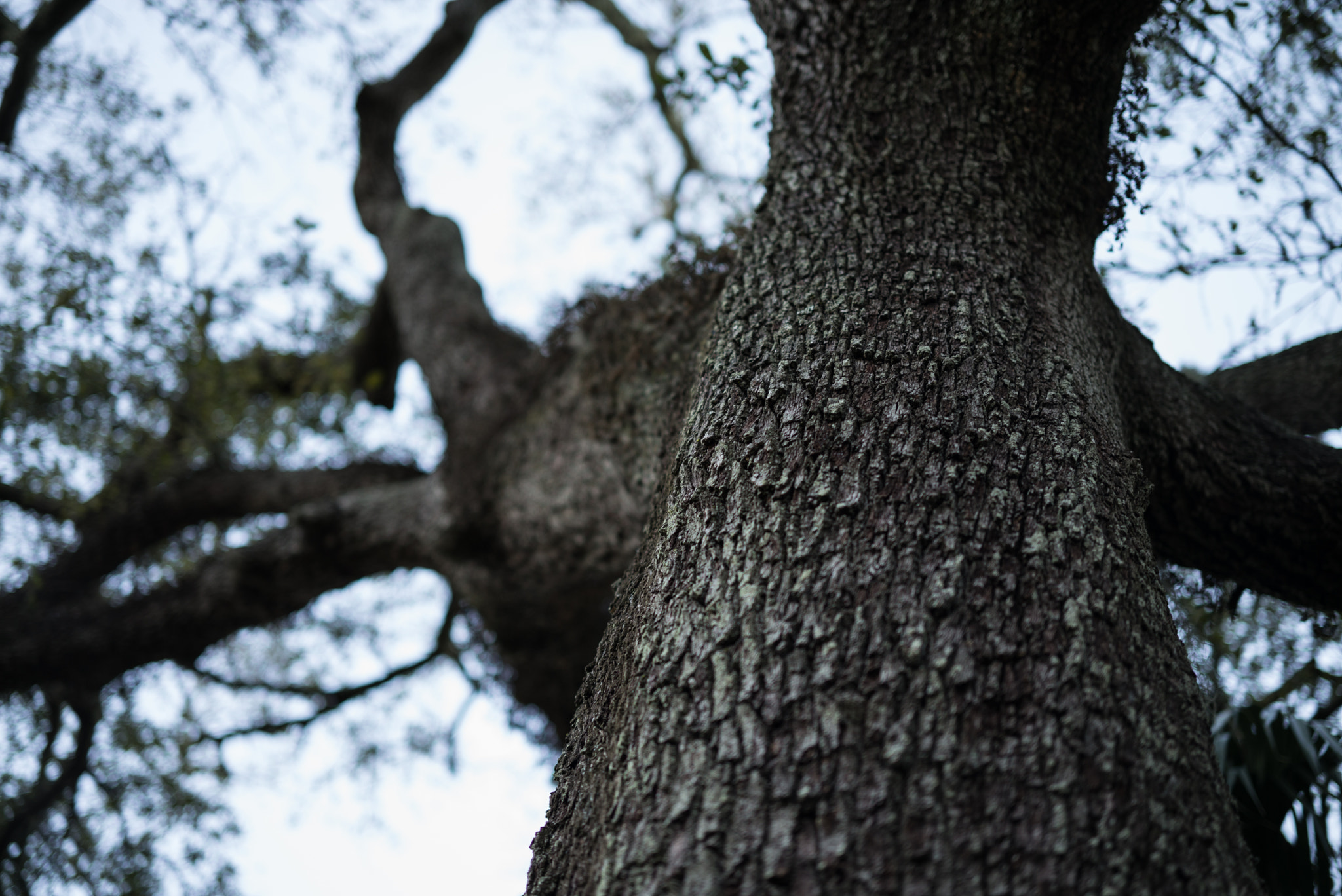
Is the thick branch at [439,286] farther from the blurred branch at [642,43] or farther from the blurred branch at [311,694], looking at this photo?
the blurred branch at [311,694]

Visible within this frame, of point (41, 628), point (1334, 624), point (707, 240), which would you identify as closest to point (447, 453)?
point (707, 240)

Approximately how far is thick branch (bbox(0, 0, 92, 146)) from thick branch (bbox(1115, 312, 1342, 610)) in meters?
6.54

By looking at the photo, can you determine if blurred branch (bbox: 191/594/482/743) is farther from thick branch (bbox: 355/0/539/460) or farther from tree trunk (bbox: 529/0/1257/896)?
tree trunk (bbox: 529/0/1257/896)

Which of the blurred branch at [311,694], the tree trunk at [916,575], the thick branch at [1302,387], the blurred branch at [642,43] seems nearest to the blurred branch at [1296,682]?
the thick branch at [1302,387]

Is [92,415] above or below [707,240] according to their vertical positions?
above

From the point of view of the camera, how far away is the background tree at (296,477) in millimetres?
3461

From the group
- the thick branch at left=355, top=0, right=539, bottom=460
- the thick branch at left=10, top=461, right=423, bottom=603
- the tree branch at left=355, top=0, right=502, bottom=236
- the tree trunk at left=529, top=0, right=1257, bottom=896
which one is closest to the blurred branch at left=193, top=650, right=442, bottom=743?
the thick branch at left=10, top=461, right=423, bottom=603

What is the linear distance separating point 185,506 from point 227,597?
125cm

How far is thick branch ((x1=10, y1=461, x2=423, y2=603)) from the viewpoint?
5.25 meters

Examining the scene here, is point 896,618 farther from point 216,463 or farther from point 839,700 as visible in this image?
point 216,463

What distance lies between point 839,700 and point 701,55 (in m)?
2.89

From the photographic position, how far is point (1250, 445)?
2.72 metres

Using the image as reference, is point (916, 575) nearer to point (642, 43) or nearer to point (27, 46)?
point (27, 46)

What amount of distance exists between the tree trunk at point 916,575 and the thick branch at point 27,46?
18.2 feet
